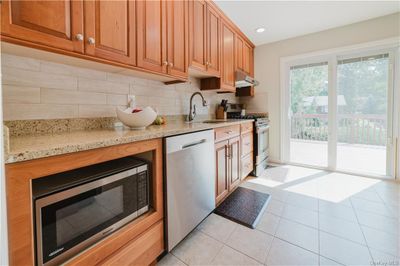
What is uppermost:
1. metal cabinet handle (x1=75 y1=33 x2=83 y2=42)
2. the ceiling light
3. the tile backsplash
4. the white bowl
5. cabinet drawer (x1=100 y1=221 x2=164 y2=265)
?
the ceiling light

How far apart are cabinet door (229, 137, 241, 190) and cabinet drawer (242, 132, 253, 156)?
0.65 feet

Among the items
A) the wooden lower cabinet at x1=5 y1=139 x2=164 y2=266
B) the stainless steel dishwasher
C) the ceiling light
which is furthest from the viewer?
the ceiling light

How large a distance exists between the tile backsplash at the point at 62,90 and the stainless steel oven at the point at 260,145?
5.50ft

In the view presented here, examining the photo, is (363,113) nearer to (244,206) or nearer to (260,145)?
(260,145)

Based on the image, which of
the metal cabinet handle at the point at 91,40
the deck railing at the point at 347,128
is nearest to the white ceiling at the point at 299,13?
the deck railing at the point at 347,128

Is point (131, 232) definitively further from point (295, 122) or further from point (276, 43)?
point (276, 43)

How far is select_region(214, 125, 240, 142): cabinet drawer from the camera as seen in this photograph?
1.80 metres

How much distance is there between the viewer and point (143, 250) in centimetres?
108

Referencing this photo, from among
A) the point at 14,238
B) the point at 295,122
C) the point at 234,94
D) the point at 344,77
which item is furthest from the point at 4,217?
Answer: the point at 344,77

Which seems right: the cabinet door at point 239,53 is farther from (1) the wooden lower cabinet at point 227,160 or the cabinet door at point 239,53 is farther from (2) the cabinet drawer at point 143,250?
(2) the cabinet drawer at point 143,250

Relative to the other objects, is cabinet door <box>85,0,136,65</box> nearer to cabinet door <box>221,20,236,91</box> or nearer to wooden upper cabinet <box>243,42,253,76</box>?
cabinet door <box>221,20,236,91</box>

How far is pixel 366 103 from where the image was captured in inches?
106

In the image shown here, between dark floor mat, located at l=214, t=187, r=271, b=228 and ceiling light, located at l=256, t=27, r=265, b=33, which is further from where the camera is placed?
ceiling light, located at l=256, t=27, r=265, b=33

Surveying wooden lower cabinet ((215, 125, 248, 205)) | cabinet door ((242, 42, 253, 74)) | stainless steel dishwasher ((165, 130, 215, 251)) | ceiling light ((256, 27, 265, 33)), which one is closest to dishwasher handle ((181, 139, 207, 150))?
stainless steel dishwasher ((165, 130, 215, 251))
